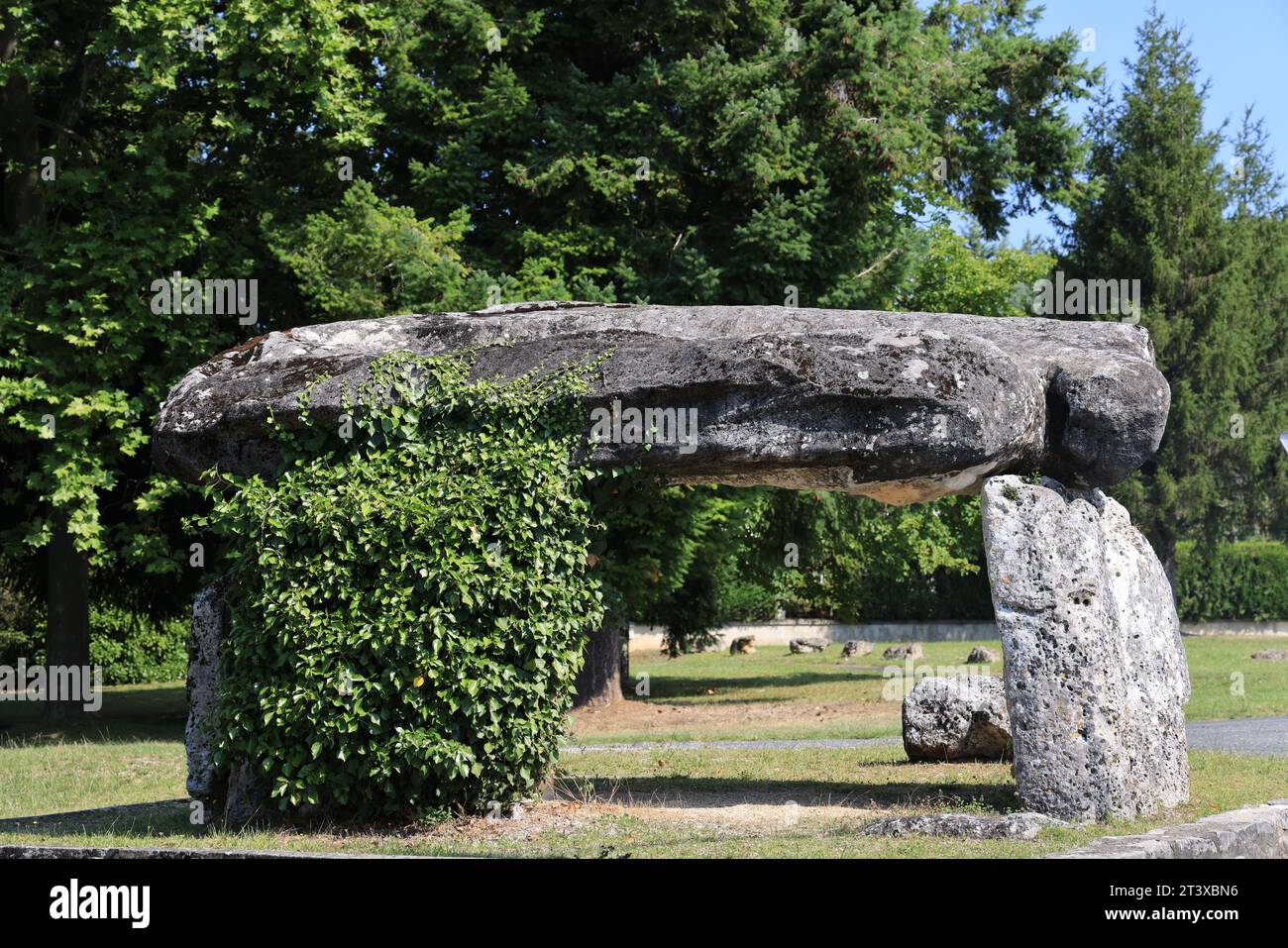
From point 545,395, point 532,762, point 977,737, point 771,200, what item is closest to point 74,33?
point 771,200

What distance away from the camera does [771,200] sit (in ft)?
63.8

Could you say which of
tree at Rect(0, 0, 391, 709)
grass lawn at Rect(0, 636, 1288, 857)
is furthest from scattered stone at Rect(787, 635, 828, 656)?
tree at Rect(0, 0, 391, 709)

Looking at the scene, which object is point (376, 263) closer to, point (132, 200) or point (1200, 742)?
point (132, 200)

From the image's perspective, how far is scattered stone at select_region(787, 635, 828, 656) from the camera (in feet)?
129

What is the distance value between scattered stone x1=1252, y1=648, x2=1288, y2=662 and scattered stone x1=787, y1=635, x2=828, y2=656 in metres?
12.6

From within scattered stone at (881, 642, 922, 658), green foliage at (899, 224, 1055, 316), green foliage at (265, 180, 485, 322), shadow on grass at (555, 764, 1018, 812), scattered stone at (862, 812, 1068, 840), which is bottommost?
scattered stone at (881, 642, 922, 658)

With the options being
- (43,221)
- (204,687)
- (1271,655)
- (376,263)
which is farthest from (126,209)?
(1271,655)

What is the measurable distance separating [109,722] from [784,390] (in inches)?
659

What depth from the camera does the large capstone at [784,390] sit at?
10.3m

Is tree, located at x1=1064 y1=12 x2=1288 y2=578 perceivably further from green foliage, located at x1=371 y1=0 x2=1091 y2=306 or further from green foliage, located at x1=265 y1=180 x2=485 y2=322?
green foliage, located at x1=265 y1=180 x2=485 y2=322

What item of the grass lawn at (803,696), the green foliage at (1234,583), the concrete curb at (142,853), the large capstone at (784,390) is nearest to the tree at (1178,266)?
the green foliage at (1234,583)

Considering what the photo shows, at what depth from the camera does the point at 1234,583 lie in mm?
43438

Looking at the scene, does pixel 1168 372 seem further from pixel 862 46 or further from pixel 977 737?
pixel 977 737

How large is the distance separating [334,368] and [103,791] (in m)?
6.30
